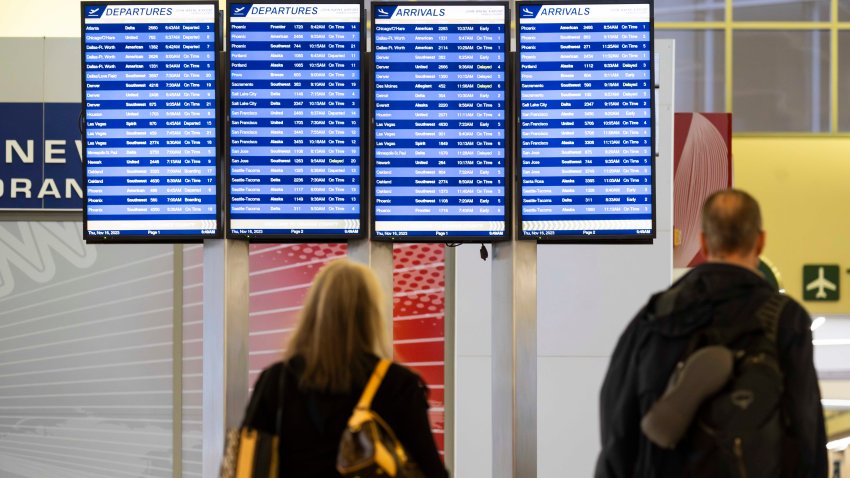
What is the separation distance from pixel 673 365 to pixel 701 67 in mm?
16056

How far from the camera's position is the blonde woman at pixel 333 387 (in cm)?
347

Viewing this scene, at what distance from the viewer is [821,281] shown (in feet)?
61.3

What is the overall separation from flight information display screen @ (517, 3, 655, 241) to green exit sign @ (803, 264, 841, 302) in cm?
1391

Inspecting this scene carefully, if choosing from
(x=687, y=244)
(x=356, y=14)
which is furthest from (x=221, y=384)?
(x=687, y=244)

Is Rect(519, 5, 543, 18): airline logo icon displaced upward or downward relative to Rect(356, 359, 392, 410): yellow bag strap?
upward

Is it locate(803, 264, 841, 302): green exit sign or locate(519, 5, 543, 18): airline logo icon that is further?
locate(803, 264, 841, 302): green exit sign

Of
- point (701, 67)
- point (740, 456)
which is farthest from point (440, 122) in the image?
point (701, 67)

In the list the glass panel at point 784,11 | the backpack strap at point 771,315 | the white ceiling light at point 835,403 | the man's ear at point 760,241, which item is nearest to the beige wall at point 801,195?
the white ceiling light at point 835,403

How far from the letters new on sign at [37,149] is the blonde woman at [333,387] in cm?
502

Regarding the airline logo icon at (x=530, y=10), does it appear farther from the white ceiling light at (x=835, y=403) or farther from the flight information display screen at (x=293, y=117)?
the white ceiling light at (x=835, y=403)

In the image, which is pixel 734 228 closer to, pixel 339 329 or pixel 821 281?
pixel 339 329

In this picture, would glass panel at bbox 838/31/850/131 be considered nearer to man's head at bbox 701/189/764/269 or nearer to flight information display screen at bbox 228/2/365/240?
flight information display screen at bbox 228/2/365/240

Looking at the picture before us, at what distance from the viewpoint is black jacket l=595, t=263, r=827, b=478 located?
3.55 meters

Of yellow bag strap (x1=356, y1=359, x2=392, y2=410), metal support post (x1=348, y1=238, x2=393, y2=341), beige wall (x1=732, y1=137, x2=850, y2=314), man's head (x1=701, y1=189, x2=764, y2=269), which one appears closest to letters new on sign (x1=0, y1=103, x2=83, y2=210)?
metal support post (x1=348, y1=238, x2=393, y2=341)
